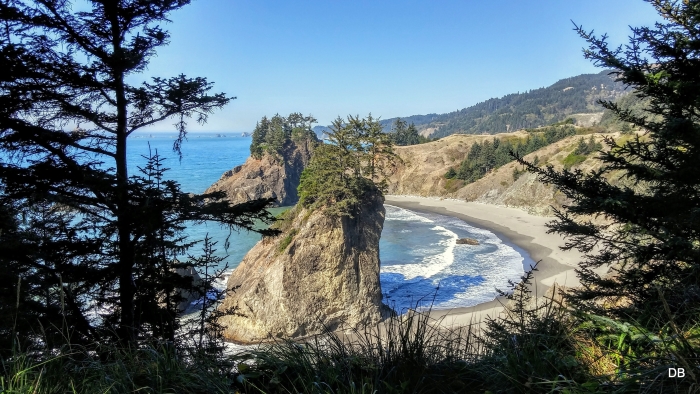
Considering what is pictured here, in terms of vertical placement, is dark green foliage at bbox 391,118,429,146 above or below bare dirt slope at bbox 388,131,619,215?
above

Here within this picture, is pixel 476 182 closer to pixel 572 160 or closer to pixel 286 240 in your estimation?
pixel 572 160

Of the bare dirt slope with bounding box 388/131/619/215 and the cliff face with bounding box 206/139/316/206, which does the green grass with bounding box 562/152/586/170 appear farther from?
the cliff face with bounding box 206/139/316/206

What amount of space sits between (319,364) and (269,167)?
63.3m

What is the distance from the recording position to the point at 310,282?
19000mm

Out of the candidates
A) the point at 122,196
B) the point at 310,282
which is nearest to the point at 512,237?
the point at 310,282

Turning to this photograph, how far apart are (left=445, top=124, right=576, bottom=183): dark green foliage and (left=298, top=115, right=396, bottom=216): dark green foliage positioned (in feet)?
153

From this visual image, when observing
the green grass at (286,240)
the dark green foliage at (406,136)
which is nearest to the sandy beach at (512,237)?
the green grass at (286,240)

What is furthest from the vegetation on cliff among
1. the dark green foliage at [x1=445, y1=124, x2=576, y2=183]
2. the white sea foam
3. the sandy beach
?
the dark green foliage at [x1=445, y1=124, x2=576, y2=183]

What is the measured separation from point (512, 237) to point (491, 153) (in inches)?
1323

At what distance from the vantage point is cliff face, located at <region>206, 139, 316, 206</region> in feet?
198

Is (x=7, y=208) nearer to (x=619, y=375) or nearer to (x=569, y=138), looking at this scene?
(x=619, y=375)

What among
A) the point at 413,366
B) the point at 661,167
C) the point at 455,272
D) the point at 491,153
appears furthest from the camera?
the point at 491,153

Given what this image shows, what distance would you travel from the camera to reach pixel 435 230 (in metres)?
41.3

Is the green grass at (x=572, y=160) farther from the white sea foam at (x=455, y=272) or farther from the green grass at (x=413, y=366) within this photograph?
the green grass at (x=413, y=366)
